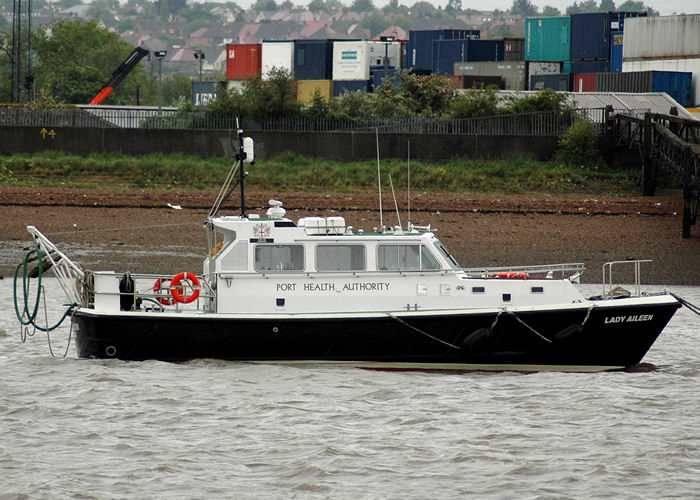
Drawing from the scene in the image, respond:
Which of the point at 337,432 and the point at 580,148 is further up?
the point at 580,148

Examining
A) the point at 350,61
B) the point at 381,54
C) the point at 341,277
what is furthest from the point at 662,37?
the point at 341,277

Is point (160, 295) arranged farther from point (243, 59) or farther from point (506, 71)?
point (243, 59)

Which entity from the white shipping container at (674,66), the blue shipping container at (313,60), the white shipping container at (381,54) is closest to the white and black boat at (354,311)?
the white shipping container at (674,66)

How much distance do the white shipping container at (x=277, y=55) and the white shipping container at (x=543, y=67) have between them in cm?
1739

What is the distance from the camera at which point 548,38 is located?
212 feet

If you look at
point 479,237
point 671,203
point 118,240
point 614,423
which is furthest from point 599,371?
point 671,203

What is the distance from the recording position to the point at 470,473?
11.8 m

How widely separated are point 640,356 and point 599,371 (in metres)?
0.66

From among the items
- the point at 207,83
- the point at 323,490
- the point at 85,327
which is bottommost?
the point at 323,490

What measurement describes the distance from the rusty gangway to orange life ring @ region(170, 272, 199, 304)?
611 inches

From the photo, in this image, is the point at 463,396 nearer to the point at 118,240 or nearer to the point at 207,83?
the point at 118,240

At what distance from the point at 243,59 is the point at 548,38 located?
23.3 metres

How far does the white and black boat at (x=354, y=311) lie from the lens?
1536 cm

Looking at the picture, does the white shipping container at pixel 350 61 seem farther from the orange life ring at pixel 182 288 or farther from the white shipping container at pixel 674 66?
the orange life ring at pixel 182 288
